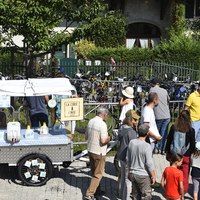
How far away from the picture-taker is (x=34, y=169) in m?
6.47

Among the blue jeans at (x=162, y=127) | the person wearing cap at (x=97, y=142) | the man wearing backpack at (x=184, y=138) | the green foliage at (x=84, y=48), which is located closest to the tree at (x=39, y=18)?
the blue jeans at (x=162, y=127)

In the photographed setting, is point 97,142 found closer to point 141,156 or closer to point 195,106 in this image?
point 141,156

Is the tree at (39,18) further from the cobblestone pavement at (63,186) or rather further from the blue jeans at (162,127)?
the cobblestone pavement at (63,186)

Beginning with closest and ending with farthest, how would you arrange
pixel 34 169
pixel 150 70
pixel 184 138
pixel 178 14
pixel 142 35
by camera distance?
pixel 184 138 < pixel 34 169 < pixel 150 70 < pixel 178 14 < pixel 142 35

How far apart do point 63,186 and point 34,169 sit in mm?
652

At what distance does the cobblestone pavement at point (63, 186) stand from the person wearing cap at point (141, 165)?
1.20 meters

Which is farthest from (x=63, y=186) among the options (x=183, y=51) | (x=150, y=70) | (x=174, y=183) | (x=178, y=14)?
(x=178, y=14)

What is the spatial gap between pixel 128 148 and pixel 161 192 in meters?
1.73

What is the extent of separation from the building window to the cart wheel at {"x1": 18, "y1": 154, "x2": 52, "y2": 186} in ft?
82.7

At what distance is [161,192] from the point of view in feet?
21.0

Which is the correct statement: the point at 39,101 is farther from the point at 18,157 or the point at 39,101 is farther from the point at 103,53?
the point at 103,53

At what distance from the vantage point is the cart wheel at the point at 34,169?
6.40 m

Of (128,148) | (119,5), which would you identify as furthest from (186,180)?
(119,5)

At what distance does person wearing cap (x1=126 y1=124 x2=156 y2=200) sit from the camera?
197 inches
